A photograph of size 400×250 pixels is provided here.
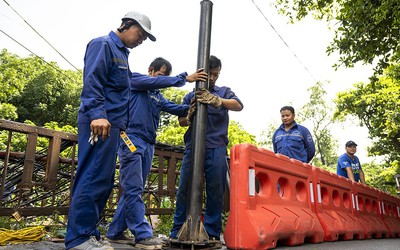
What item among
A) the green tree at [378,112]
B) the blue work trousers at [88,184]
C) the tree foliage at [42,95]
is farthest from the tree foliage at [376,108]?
the tree foliage at [42,95]

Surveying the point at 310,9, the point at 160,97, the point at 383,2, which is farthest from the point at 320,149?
the point at 160,97

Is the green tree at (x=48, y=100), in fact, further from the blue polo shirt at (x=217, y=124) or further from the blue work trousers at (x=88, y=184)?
the blue work trousers at (x=88, y=184)

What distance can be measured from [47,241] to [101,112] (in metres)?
1.56

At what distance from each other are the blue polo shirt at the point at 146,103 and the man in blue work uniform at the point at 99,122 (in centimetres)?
49

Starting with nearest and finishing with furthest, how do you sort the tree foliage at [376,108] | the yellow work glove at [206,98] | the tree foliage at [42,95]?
the yellow work glove at [206,98]
the tree foliage at [376,108]
the tree foliage at [42,95]

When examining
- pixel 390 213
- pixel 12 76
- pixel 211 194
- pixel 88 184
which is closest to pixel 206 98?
pixel 211 194

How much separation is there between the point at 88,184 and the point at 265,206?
5.64ft

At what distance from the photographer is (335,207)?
190 inches

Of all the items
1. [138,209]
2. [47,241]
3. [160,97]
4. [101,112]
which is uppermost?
[160,97]

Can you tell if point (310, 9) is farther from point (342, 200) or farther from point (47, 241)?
point (47, 241)

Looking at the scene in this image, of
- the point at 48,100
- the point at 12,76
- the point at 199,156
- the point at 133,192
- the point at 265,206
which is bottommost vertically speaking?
the point at 265,206

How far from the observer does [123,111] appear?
2668 millimetres

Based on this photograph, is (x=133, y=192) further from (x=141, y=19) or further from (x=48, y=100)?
(x=48, y=100)

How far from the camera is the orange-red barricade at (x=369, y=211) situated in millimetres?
5660
